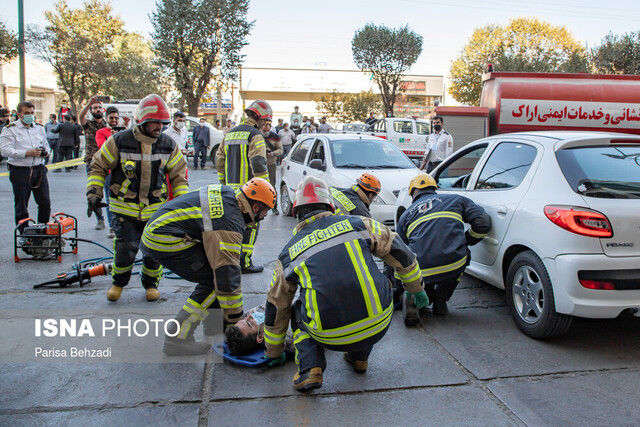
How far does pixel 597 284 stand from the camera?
3445 millimetres

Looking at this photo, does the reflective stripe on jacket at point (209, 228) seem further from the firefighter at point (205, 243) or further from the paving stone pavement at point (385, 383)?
the paving stone pavement at point (385, 383)

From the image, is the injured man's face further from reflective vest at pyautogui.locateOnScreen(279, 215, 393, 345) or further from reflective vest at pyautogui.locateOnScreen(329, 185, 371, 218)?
reflective vest at pyautogui.locateOnScreen(329, 185, 371, 218)

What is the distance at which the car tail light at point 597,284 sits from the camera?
344 cm

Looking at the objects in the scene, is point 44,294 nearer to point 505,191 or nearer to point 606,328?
point 505,191

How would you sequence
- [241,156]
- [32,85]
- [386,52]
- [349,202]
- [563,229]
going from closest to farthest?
[563,229], [349,202], [241,156], [386,52], [32,85]

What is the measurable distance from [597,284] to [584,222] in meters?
0.43

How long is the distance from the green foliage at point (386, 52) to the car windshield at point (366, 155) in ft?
74.7

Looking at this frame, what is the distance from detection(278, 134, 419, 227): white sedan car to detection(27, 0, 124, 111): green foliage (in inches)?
979

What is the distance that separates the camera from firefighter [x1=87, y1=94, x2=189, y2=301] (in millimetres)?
4633

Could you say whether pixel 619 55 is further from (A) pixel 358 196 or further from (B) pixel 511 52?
(A) pixel 358 196

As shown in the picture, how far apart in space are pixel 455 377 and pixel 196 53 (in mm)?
23965

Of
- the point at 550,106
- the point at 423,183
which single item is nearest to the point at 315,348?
the point at 423,183

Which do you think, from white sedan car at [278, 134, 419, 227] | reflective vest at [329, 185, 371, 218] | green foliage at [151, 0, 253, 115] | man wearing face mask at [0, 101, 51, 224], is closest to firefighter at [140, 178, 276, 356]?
reflective vest at [329, 185, 371, 218]

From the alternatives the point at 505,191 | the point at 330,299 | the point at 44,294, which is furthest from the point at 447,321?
the point at 44,294
